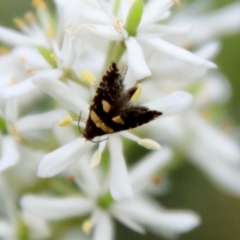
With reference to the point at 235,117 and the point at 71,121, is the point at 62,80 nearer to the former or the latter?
the point at 71,121

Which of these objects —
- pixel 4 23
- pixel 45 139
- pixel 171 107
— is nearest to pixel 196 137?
pixel 45 139

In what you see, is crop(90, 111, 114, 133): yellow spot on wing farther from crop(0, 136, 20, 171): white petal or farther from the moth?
crop(0, 136, 20, 171): white petal

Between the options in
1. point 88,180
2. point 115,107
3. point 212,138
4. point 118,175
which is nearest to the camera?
point 115,107

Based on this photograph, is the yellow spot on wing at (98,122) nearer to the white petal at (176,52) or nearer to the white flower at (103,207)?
the white petal at (176,52)

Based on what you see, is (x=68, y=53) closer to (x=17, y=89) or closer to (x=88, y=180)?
(x=17, y=89)

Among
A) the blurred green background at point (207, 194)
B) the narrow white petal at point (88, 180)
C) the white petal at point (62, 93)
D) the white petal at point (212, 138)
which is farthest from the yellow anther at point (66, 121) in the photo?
the blurred green background at point (207, 194)

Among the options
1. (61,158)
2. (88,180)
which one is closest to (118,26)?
(61,158)

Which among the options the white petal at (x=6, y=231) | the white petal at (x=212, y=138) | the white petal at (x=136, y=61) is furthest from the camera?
the white petal at (x=212, y=138)

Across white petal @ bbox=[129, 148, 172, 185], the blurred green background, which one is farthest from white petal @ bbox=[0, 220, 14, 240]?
the blurred green background
